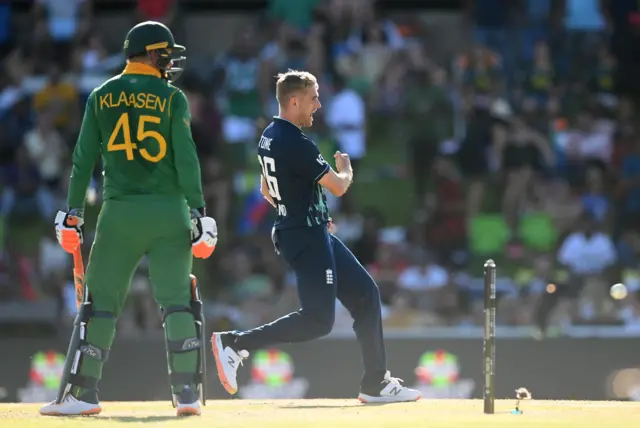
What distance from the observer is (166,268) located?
272 inches

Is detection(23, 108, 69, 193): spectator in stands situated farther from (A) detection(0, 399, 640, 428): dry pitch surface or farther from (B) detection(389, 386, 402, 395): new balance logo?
(B) detection(389, 386, 402, 395): new balance logo

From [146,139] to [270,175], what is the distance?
1.00 metres

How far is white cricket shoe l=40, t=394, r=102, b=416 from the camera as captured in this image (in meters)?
6.88

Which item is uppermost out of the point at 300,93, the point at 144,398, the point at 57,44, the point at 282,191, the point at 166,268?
the point at 57,44

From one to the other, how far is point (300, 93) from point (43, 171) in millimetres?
8078

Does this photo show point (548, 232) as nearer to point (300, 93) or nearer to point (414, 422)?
point (300, 93)

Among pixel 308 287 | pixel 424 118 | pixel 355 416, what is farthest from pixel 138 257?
pixel 424 118

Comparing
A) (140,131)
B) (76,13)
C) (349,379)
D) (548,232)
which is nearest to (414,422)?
(140,131)

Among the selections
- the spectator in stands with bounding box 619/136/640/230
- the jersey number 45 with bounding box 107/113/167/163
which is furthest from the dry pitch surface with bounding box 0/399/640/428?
the spectator in stands with bounding box 619/136/640/230

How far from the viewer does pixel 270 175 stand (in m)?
7.72

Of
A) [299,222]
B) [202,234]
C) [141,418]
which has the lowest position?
[141,418]

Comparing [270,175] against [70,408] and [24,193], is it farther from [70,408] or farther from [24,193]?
[24,193]

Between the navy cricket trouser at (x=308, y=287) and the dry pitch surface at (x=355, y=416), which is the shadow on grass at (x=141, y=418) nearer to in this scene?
the dry pitch surface at (x=355, y=416)

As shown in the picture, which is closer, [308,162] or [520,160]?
[308,162]
